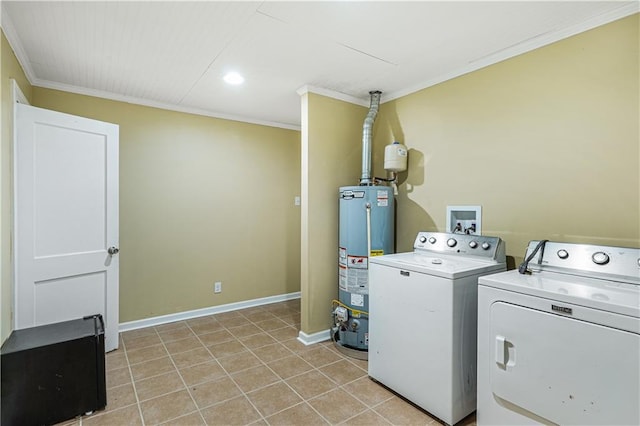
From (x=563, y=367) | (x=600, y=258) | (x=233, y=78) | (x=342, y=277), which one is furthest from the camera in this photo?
(x=342, y=277)

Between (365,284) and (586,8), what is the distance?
2.34m

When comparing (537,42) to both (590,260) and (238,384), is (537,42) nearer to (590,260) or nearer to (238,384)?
(590,260)

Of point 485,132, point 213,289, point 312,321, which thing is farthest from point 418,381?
point 213,289

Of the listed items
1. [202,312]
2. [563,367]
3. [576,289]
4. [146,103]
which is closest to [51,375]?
[202,312]

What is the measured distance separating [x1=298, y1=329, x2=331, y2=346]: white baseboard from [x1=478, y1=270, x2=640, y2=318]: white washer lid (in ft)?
5.78

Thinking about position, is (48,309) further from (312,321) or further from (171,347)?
(312,321)

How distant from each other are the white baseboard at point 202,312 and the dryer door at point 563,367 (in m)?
3.00

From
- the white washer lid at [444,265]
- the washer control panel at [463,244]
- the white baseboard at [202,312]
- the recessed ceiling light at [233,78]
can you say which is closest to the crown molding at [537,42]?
the washer control panel at [463,244]

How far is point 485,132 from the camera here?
96.7 inches

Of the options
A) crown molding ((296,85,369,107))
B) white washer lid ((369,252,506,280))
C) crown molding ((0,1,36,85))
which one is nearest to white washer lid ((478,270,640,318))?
white washer lid ((369,252,506,280))

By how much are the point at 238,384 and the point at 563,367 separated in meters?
1.97

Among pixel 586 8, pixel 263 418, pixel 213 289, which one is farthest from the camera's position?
pixel 213 289

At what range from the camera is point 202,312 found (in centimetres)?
377

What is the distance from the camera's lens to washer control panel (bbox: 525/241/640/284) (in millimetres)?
1601
